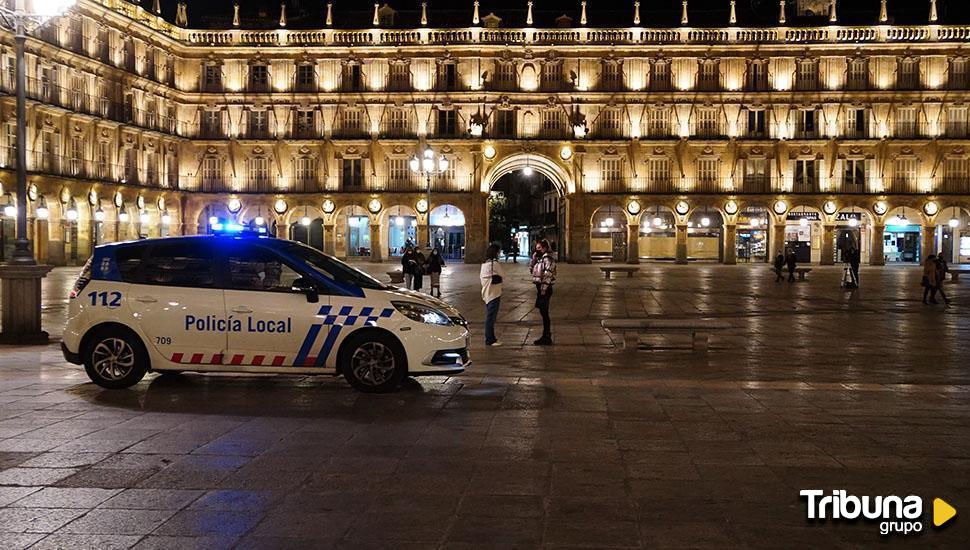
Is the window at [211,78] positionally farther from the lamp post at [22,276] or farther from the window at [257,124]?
the lamp post at [22,276]

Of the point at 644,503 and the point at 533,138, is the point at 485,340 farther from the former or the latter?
the point at 533,138

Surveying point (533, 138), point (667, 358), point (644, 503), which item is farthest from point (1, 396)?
point (533, 138)

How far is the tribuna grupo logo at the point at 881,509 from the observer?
5699 millimetres

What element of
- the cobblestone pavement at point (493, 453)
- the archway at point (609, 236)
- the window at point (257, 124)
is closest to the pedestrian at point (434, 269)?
the cobblestone pavement at point (493, 453)

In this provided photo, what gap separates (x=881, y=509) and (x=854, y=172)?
61.8 meters

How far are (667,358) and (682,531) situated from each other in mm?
8904

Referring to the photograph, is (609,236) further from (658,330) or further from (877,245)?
(658,330)

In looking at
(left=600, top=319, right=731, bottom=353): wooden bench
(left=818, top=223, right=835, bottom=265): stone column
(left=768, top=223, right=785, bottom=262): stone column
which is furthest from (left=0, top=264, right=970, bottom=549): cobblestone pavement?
(left=818, top=223, right=835, bottom=265): stone column

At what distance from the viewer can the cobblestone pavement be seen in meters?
5.65

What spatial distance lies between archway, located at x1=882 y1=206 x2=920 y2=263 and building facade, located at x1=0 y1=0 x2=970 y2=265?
267 millimetres

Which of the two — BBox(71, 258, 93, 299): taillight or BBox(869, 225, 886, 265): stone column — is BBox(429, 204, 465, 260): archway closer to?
BBox(869, 225, 886, 265): stone column

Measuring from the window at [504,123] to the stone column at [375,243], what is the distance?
10.5 metres

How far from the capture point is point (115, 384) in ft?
35.0

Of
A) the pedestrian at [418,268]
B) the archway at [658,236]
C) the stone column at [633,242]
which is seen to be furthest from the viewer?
the archway at [658,236]
